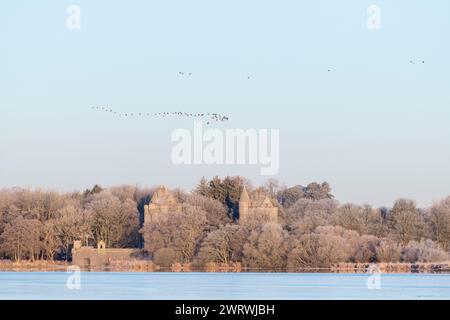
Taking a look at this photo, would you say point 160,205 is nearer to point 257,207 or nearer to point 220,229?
point 257,207

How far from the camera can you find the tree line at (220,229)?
85.8 meters

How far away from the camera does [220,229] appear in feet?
295

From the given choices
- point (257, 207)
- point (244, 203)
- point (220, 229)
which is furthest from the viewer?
point (244, 203)

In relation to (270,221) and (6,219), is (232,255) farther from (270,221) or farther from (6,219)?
(6,219)

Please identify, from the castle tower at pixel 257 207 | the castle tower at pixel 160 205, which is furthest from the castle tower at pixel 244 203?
the castle tower at pixel 160 205

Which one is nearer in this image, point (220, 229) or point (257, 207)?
point (220, 229)

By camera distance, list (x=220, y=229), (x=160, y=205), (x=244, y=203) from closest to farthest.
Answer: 1. (x=220, y=229)
2. (x=244, y=203)
3. (x=160, y=205)

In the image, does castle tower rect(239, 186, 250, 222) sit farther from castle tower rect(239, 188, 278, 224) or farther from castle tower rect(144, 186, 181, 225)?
castle tower rect(144, 186, 181, 225)

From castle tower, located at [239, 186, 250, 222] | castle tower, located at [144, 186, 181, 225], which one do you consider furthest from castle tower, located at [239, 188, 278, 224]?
castle tower, located at [144, 186, 181, 225]

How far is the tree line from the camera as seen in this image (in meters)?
85.8

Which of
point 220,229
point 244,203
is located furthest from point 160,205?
point 220,229

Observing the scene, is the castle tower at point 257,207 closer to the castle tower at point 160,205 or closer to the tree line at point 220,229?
the tree line at point 220,229
